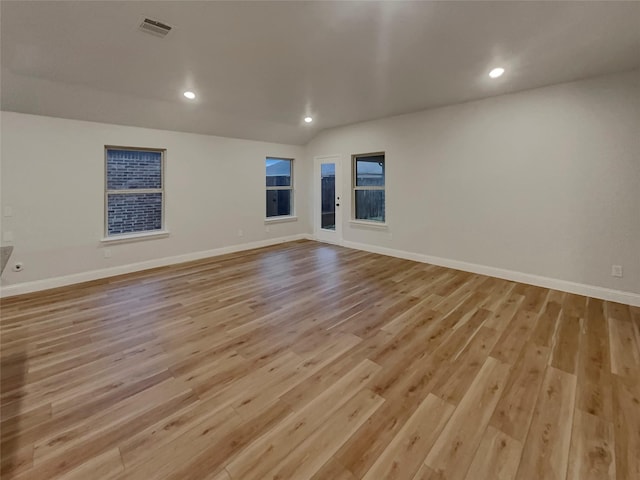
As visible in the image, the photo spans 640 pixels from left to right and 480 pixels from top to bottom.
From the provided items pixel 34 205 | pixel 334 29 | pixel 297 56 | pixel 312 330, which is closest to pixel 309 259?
pixel 312 330

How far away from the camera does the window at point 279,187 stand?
22.3 ft

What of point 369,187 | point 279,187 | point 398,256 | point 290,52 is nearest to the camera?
point 290,52

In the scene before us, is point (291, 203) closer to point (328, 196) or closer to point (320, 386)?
point (328, 196)

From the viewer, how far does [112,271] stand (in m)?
4.51

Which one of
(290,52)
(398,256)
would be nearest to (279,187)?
(398,256)

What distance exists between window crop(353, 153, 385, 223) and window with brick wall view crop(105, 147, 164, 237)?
3.74 metres

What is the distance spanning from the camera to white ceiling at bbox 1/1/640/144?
7.68 feet

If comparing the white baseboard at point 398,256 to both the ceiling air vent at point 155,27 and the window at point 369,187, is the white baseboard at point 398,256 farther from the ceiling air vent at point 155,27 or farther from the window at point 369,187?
the ceiling air vent at point 155,27

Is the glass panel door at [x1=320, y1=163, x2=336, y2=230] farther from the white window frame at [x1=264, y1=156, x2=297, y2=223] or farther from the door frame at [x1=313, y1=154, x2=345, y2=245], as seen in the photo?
the white window frame at [x1=264, y1=156, x2=297, y2=223]

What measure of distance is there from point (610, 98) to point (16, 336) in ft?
21.7

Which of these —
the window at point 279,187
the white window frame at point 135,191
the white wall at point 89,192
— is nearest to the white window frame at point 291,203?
the window at point 279,187

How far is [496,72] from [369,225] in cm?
323

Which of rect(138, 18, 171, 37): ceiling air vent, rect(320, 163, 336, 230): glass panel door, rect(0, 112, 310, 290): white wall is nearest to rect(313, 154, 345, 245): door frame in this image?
rect(320, 163, 336, 230): glass panel door

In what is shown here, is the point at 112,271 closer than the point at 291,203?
Yes
